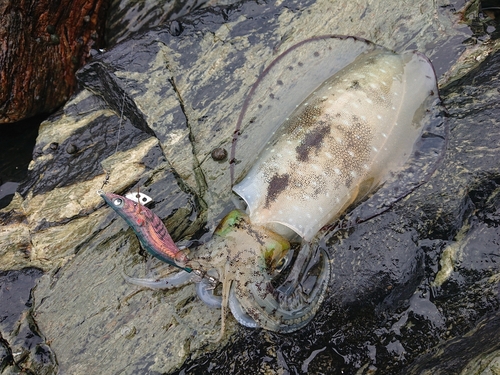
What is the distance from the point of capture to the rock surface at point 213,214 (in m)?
3.50

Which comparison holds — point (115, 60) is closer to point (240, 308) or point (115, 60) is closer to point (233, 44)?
point (233, 44)

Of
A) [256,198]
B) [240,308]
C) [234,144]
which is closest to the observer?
[240,308]

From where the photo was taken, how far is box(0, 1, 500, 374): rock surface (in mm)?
3504

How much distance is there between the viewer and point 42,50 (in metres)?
5.25

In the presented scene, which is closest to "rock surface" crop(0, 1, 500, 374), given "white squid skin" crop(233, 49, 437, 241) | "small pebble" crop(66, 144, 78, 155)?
"small pebble" crop(66, 144, 78, 155)

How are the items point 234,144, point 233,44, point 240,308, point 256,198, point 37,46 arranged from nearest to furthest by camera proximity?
point 240,308 < point 256,198 < point 234,144 < point 233,44 < point 37,46

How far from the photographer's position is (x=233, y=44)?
4547mm

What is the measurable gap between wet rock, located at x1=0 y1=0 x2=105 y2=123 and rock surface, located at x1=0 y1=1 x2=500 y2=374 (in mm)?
793

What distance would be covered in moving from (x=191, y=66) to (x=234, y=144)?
0.98 metres

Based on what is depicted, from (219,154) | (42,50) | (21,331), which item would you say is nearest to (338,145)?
(219,154)

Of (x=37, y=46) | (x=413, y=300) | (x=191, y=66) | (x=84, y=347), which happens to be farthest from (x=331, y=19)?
(x=84, y=347)

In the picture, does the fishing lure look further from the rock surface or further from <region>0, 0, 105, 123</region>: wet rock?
<region>0, 0, 105, 123</region>: wet rock

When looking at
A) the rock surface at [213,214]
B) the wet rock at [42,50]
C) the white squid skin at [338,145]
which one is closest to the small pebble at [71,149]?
the rock surface at [213,214]

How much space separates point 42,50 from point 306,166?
12.1ft
